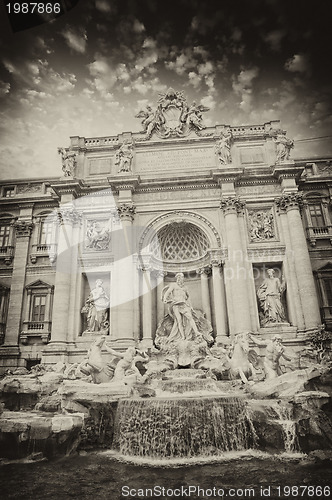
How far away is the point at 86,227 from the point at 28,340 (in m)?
6.88

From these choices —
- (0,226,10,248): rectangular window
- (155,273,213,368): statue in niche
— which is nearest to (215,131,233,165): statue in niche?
(155,273,213,368): statue in niche

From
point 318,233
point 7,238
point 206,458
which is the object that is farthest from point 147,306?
point 318,233

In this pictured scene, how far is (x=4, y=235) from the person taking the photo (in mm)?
22203

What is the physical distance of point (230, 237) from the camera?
1881 cm

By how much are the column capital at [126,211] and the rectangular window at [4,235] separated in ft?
25.3

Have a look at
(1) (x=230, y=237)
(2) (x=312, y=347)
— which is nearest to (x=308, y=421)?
(2) (x=312, y=347)

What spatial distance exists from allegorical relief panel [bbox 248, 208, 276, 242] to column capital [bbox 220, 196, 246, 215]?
2.73 ft

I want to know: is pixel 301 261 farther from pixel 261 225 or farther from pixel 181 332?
pixel 181 332

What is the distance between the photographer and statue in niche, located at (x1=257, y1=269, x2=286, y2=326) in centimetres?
1786

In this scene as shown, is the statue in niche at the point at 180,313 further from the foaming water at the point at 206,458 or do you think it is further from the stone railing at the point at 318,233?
the stone railing at the point at 318,233

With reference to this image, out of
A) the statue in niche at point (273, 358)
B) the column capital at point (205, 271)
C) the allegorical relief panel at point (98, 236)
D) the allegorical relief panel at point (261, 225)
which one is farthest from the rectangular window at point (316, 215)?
the allegorical relief panel at point (98, 236)

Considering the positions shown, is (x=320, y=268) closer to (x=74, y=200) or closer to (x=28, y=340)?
(x=74, y=200)

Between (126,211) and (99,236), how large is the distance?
207cm

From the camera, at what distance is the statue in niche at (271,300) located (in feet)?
58.6
